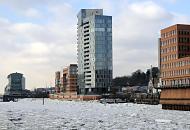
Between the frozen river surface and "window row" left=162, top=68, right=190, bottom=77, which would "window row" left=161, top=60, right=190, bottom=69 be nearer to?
"window row" left=162, top=68, right=190, bottom=77

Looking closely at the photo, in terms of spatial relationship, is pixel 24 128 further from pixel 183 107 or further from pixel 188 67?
pixel 188 67

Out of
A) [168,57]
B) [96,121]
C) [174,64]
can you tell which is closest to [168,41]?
[168,57]

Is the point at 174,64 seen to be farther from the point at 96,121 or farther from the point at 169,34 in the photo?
the point at 96,121

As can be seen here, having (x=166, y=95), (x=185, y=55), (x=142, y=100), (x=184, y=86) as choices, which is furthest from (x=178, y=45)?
(x=142, y=100)

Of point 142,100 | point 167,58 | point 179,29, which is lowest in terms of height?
point 142,100

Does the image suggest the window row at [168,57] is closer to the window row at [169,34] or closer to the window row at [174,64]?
the window row at [174,64]

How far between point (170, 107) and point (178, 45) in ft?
90.3

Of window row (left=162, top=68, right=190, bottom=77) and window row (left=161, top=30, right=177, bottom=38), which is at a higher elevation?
window row (left=161, top=30, right=177, bottom=38)

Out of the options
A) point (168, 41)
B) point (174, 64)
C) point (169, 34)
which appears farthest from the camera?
point (168, 41)

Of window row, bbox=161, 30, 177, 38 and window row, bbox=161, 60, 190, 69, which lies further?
window row, bbox=161, 30, 177, 38

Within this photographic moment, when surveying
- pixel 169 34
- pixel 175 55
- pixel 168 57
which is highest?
pixel 169 34

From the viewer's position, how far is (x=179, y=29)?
138 meters

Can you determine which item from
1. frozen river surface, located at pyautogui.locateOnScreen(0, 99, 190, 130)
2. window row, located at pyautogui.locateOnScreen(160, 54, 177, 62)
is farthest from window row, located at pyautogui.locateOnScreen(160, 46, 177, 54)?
frozen river surface, located at pyautogui.locateOnScreen(0, 99, 190, 130)

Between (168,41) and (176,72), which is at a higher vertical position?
(168,41)
